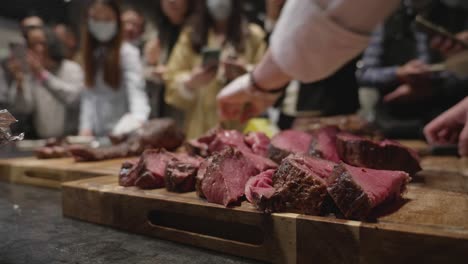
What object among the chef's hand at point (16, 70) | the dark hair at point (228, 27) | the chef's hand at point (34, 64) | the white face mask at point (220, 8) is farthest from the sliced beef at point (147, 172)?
the chef's hand at point (34, 64)

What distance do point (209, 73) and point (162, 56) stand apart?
2.48 meters

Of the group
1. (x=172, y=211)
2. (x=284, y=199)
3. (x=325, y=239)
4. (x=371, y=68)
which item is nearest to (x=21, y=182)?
(x=172, y=211)

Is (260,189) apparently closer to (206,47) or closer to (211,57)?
(211,57)

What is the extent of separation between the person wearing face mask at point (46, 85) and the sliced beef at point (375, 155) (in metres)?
4.55

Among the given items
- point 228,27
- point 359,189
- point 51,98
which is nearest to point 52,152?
point 228,27

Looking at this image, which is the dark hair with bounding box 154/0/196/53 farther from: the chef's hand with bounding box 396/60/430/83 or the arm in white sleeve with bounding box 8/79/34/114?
the chef's hand with bounding box 396/60/430/83

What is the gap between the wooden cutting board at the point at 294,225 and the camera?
1054mm

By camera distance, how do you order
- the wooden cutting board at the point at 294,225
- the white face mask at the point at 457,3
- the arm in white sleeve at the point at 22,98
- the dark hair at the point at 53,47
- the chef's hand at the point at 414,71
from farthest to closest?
1. the dark hair at the point at 53,47
2. the arm in white sleeve at the point at 22,98
3. the white face mask at the point at 457,3
4. the chef's hand at the point at 414,71
5. the wooden cutting board at the point at 294,225

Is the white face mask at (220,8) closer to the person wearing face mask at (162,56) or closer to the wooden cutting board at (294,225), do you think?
the person wearing face mask at (162,56)

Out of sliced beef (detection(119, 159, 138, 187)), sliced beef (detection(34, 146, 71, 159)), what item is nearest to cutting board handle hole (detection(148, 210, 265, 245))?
sliced beef (detection(119, 159, 138, 187))

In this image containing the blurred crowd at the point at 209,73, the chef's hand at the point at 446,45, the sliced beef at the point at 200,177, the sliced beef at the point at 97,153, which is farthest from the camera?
the blurred crowd at the point at 209,73

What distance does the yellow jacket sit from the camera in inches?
164

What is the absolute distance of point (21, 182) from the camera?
2.57m

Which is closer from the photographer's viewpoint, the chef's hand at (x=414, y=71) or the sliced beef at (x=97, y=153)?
the sliced beef at (x=97, y=153)
